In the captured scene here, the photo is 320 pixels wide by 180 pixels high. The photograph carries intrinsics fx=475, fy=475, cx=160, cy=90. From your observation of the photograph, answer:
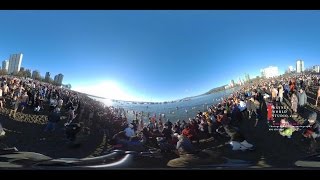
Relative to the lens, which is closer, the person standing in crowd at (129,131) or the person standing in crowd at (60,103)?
the person standing in crowd at (129,131)

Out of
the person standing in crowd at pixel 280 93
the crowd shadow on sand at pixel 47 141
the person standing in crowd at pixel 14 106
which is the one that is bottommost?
the crowd shadow on sand at pixel 47 141

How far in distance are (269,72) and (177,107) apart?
4.07ft

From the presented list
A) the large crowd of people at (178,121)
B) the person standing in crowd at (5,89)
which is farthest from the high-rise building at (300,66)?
the person standing in crowd at (5,89)

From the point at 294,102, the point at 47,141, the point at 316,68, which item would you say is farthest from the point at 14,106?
the point at 316,68

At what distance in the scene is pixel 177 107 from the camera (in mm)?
5938

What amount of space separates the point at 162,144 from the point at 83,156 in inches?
38.7

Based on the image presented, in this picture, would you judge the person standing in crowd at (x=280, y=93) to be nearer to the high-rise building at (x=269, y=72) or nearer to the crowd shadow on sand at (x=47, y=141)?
the high-rise building at (x=269, y=72)

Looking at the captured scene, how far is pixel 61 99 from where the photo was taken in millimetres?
6055

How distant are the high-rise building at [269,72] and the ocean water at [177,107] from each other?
1.28 ft

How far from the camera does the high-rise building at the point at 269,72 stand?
5.95m

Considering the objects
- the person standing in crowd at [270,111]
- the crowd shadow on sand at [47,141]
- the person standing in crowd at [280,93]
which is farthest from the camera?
the person standing in crowd at [280,93]

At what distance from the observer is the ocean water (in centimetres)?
591

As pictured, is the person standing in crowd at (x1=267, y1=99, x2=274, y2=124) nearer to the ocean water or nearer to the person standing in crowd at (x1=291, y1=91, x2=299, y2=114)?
the person standing in crowd at (x1=291, y1=91, x2=299, y2=114)

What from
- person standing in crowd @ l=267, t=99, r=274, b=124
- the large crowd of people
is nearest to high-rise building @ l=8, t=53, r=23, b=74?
the large crowd of people
